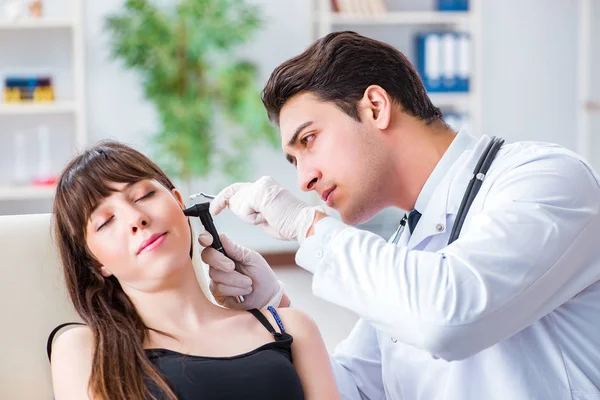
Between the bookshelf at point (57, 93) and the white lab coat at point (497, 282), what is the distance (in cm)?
340

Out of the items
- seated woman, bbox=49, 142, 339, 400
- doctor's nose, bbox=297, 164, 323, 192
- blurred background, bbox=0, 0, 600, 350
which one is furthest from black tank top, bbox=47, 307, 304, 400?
blurred background, bbox=0, 0, 600, 350

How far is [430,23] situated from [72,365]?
4311 mm

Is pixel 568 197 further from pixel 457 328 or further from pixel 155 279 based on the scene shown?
pixel 155 279

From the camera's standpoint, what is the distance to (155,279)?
1590 mm

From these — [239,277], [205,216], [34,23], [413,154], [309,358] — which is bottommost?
[309,358]

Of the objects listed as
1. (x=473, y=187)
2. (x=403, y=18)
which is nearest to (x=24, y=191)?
(x=403, y=18)

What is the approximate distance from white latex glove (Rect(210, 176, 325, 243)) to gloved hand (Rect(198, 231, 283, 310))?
92mm

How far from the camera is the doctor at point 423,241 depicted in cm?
132

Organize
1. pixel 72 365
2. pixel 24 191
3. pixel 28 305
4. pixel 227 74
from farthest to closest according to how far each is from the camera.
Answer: pixel 227 74
pixel 24 191
pixel 28 305
pixel 72 365

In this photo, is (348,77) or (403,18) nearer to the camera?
(348,77)

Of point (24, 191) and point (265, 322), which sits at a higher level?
point (265, 322)

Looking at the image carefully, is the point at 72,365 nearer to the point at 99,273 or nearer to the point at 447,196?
the point at 99,273

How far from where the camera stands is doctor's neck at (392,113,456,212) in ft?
5.69

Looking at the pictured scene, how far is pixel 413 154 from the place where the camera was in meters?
1.74
